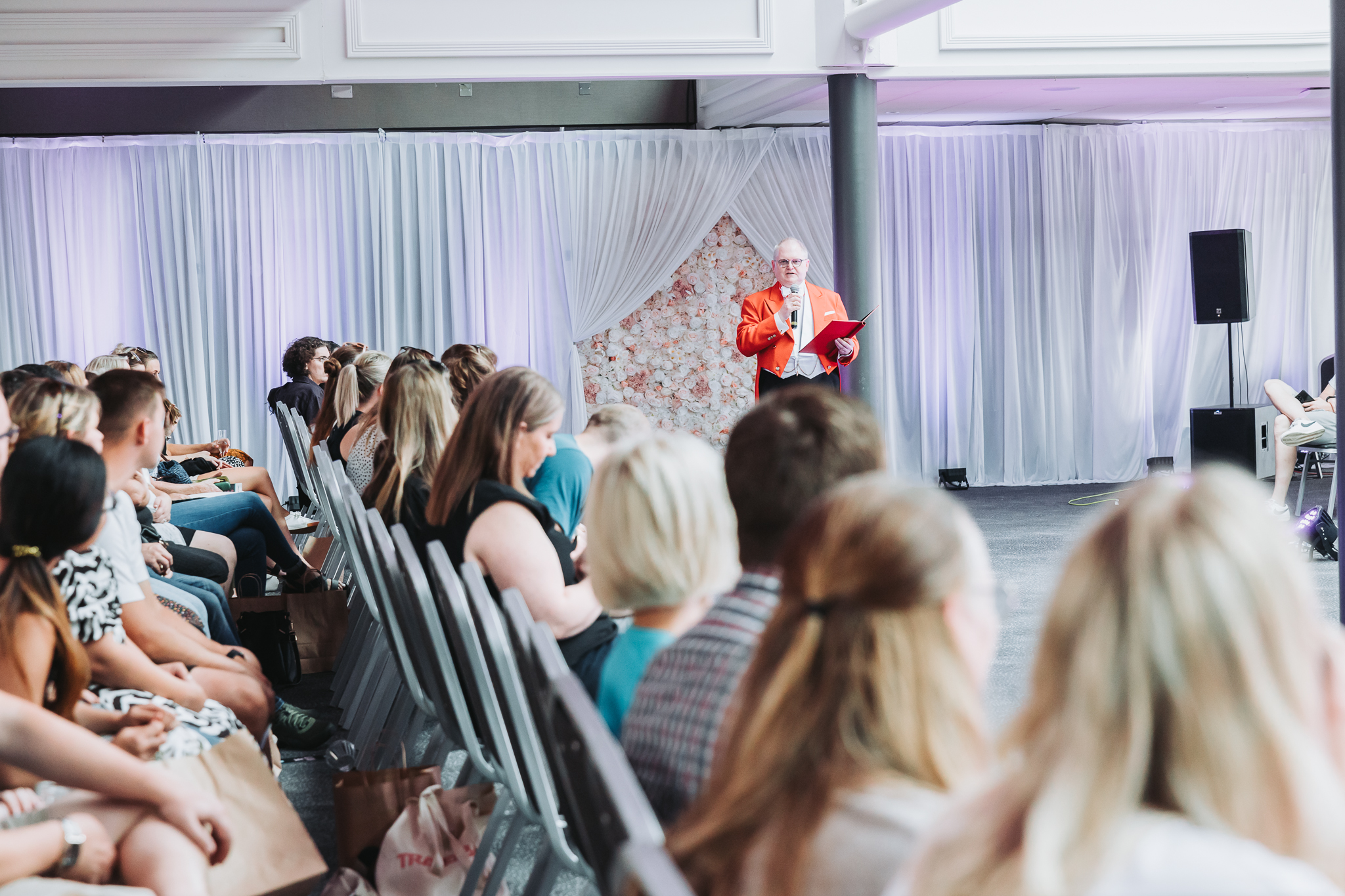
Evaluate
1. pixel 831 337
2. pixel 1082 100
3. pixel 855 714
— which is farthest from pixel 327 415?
A: pixel 1082 100

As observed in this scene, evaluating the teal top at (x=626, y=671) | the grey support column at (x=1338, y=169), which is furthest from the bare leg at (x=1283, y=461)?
the teal top at (x=626, y=671)

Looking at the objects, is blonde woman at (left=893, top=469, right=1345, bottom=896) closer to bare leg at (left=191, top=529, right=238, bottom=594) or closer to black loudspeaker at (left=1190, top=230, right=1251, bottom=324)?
bare leg at (left=191, top=529, right=238, bottom=594)

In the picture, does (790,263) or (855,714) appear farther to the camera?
(790,263)

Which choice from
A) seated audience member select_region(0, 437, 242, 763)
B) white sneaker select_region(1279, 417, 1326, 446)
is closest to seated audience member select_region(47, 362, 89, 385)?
seated audience member select_region(0, 437, 242, 763)

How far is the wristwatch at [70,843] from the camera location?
172 cm

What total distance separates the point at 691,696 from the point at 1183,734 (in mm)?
682

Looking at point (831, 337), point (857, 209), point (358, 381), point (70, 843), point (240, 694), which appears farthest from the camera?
point (857, 209)

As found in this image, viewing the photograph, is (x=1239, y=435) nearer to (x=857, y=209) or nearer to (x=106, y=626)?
(x=857, y=209)

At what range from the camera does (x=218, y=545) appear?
4816mm

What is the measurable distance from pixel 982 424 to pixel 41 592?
8158mm

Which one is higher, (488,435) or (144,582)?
(488,435)

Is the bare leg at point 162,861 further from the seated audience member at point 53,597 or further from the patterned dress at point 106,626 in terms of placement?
the patterned dress at point 106,626

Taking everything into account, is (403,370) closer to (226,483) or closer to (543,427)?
(543,427)

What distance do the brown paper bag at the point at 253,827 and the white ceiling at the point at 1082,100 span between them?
634 cm
